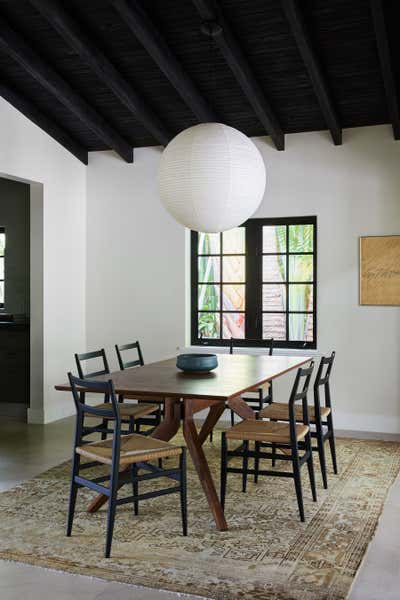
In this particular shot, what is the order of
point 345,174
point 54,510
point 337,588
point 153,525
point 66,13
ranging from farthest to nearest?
point 345,174 → point 66,13 → point 54,510 → point 153,525 → point 337,588

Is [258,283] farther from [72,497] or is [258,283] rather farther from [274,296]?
[72,497]

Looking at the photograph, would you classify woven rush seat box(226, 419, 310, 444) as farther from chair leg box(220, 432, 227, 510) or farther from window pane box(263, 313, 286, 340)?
window pane box(263, 313, 286, 340)

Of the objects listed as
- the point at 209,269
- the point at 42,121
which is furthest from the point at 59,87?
the point at 209,269

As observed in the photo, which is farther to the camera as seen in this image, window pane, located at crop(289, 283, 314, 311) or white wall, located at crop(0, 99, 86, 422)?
window pane, located at crop(289, 283, 314, 311)

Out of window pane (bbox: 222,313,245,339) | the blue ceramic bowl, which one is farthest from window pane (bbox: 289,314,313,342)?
the blue ceramic bowl

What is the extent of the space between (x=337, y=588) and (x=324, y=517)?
958 mm

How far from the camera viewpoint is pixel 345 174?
20.7 feet

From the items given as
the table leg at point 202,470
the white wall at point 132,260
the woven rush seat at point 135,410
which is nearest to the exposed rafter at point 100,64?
the white wall at point 132,260

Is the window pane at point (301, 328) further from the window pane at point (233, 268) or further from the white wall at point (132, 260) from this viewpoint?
the white wall at point (132, 260)

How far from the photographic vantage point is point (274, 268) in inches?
263

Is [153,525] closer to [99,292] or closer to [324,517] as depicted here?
[324,517]

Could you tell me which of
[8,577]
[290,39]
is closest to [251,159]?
[290,39]

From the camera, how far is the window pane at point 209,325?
6.89 m

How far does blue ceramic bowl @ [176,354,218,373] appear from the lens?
4512mm
